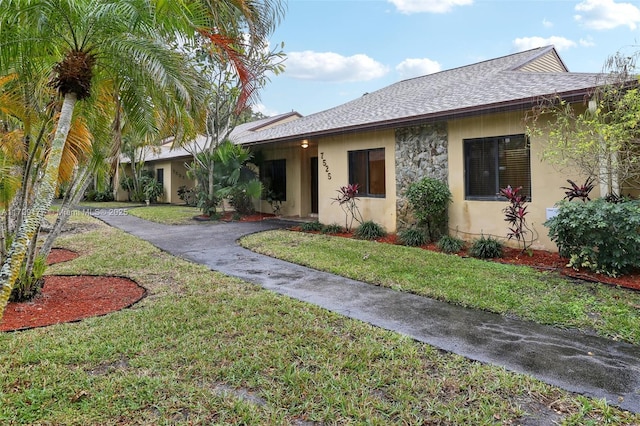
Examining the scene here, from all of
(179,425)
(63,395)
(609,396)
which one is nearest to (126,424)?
(179,425)

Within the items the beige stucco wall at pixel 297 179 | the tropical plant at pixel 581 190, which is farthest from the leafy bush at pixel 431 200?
the beige stucco wall at pixel 297 179

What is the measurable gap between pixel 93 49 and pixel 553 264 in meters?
7.65

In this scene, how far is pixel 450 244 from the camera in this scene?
8289 mm

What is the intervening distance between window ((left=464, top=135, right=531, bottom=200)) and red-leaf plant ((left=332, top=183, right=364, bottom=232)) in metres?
3.08

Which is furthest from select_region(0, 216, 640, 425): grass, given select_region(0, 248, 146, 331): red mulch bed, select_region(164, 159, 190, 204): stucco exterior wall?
select_region(164, 159, 190, 204): stucco exterior wall

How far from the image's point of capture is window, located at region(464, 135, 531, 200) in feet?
25.6

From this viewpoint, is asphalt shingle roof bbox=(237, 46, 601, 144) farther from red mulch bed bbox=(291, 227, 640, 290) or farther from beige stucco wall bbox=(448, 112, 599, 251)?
red mulch bed bbox=(291, 227, 640, 290)

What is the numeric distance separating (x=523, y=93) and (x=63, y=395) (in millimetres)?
8426

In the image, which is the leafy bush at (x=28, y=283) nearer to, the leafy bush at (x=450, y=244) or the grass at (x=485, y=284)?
the grass at (x=485, y=284)

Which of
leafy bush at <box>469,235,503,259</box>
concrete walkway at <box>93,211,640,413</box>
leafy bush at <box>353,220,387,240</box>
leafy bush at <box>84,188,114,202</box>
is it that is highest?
leafy bush at <box>84,188,114,202</box>

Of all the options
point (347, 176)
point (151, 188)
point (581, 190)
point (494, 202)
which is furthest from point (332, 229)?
point (151, 188)

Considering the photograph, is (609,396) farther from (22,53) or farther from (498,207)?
(22,53)

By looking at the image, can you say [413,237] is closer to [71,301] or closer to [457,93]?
[457,93]

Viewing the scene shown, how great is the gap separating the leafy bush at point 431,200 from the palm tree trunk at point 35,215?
22.1ft
